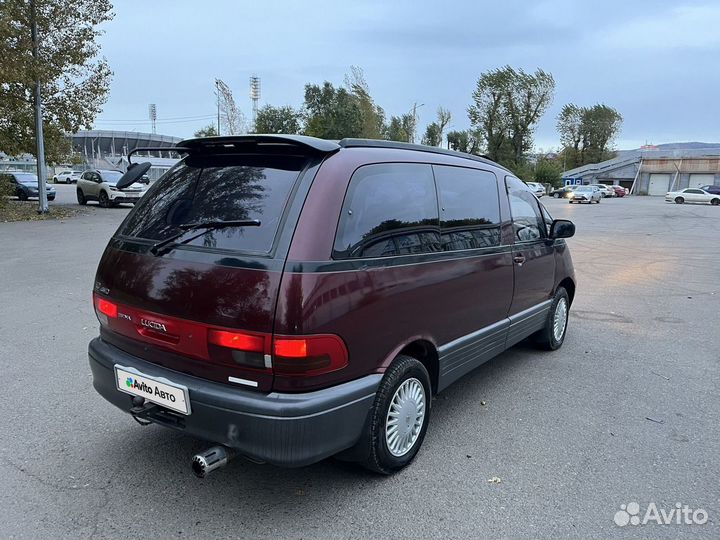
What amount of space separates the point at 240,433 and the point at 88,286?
245 inches

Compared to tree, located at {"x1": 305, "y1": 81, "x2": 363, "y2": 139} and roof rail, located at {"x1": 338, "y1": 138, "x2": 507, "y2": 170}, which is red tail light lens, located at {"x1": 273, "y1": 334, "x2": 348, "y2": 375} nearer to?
roof rail, located at {"x1": 338, "y1": 138, "x2": 507, "y2": 170}

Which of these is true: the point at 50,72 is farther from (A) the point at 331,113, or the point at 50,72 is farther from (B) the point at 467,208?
(A) the point at 331,113

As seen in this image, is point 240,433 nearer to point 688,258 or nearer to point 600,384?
point 600,384

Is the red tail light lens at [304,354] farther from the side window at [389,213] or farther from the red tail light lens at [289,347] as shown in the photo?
the side window at [389,213]

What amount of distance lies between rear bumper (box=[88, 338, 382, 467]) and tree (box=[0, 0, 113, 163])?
649 inches

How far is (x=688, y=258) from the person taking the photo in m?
12.4

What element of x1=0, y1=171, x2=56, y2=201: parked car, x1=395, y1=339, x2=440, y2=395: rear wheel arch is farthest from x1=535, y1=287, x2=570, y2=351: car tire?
x1=0, y1=171, x2=56, y2=201: parked car

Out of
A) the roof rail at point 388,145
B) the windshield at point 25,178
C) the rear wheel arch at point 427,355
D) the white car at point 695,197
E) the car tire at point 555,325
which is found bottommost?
the windshield at point 25,178

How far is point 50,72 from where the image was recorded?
54.9ft

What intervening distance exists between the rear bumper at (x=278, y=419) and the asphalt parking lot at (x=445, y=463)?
436 mm

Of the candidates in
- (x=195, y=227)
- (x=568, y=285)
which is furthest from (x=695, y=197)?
(x=195, y=227)

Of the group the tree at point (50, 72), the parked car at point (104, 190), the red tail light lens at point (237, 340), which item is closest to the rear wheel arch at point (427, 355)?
the red tail light lens at point (237, 340)

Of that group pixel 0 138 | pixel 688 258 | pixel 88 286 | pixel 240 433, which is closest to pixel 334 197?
pixel 240 433

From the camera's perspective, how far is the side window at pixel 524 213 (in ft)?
14.0
